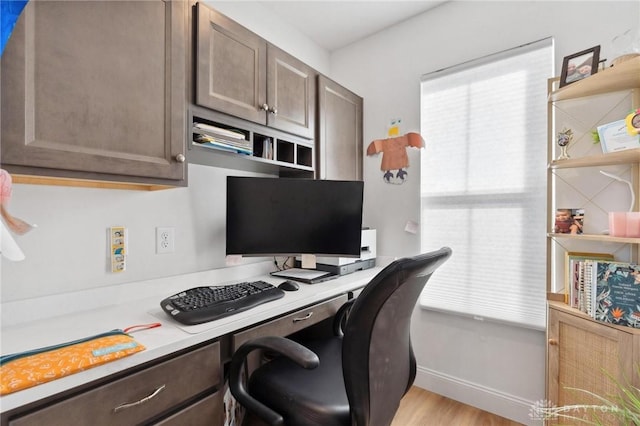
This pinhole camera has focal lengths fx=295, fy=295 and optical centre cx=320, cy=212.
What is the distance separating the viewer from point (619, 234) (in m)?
1.29

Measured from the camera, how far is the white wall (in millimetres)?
1637

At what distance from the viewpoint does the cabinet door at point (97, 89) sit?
83cm

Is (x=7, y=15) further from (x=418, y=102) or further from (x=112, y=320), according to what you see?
(x=418, y=102)

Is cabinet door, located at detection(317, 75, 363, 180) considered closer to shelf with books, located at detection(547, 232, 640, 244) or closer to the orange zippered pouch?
shelf with books, located at detection(547, 232, 640, 244)

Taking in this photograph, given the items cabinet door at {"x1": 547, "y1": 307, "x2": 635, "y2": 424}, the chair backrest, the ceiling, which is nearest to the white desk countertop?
the chair backrest

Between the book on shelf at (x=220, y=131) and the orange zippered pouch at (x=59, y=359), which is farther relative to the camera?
the book on shelf at (x=220, y=131)

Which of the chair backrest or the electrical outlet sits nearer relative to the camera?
the chair backrest

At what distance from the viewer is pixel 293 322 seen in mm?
1320

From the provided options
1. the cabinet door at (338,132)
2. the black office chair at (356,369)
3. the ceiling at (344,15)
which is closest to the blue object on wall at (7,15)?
the black office chair at (356,369)

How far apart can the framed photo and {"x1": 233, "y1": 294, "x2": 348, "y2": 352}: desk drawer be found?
1.59 m

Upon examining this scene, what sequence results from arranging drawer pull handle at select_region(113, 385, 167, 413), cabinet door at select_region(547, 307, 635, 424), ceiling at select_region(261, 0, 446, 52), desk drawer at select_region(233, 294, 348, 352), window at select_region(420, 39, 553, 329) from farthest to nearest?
1. ceiling at select_region(261, 0, 446, 52)
2. window at select_region(420, 39, 553, 329)
3. cabinet door at select_region(547, 307, 635, 424)
4. desk drawer at select_region(233, 294, 348, 352)
5. drawer pull handle at select_region(113, 385, 167, 413)

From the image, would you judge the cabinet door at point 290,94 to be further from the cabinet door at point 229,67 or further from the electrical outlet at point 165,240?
the electrical outlet at point 165,240

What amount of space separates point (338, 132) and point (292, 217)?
30.8 inches

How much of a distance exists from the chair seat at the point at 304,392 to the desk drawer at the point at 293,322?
0.12m
